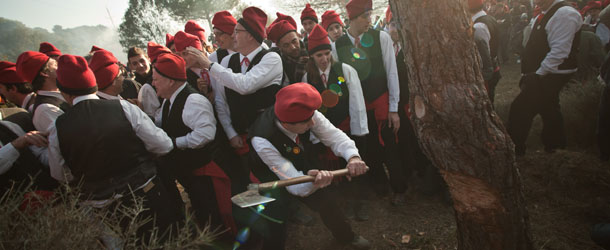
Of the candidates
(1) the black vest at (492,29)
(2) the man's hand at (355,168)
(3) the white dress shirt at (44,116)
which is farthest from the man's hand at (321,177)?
(1) the black vest at (492,29)

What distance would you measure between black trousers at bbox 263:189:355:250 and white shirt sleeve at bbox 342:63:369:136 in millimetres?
793

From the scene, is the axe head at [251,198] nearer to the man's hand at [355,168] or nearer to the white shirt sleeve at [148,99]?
the man's hand at [355,168]

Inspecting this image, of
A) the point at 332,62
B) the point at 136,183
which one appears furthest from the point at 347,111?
the point at 136,183

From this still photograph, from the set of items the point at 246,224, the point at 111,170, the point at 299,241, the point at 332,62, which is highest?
the point at 332,62

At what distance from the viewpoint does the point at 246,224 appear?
299 cm

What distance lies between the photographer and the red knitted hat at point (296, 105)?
200 centimetres

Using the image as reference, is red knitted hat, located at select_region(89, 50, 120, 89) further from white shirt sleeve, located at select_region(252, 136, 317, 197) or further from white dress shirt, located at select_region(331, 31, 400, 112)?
white dress shirt, located at select_region(331, 31, 400, 112)

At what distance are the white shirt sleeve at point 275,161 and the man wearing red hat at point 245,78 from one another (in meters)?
0.63

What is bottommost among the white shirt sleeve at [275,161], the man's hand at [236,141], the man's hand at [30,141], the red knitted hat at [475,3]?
the man's hand at [236,141]

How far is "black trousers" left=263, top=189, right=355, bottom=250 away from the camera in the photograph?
7.68 feet

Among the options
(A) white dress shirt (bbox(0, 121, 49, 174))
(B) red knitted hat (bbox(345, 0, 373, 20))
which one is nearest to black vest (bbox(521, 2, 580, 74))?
Answer: (B) red knitted hat (bbox(345, 0, 373, 20))

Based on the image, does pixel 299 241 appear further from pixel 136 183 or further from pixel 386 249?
pixel 136 183

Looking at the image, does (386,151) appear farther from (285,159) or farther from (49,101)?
(49,101)

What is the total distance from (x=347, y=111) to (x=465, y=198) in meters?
1.56
